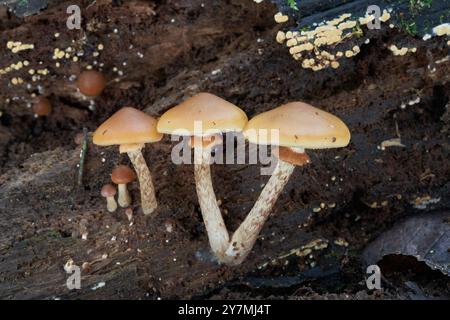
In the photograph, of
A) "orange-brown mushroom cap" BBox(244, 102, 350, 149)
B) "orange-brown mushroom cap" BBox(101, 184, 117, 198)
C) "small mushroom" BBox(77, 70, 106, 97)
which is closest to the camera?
"orange-brown mushroom cap" BBox(244, 102, 350, 149)

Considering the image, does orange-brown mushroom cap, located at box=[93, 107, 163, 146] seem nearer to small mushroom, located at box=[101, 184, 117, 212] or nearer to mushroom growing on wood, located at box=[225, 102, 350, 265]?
small mushroom, located at box=[101, 184, 117, 212]

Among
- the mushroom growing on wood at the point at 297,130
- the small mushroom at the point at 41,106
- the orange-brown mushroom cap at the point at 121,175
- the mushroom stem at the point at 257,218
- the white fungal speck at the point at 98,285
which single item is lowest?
the white fungal speck at the point at 98,285

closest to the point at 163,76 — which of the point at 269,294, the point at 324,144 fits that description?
the point at 324,144

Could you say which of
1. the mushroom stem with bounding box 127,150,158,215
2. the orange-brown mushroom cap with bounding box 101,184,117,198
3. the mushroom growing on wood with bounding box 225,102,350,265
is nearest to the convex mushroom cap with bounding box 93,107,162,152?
the mushroom stem with bounding box 127,150,158,215

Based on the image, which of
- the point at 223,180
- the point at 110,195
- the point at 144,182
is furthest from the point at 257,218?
the point at 110,195

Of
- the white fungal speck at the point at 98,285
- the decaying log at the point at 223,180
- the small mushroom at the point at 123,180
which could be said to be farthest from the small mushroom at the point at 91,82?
the white fungal speck at the point at 98,285

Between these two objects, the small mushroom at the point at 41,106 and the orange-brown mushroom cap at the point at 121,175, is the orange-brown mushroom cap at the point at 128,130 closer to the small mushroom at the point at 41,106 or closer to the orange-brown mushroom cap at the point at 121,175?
the orange-brown mushroom cap at the point at 121,175
